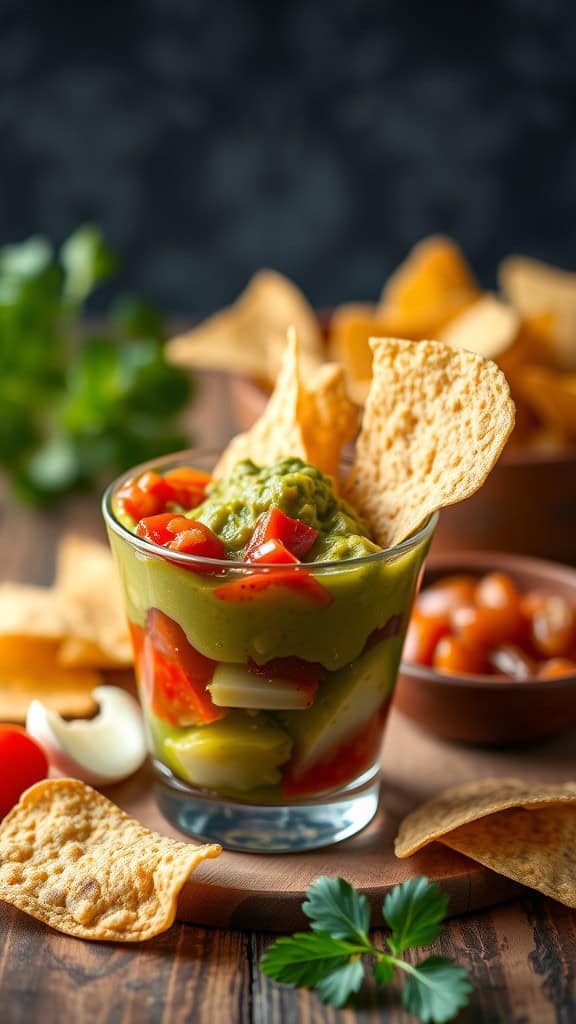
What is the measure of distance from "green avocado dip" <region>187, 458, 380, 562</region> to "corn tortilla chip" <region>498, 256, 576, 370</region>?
1684mm

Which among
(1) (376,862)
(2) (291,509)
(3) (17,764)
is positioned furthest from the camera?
(3) (17,764)

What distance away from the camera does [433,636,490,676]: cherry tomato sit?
92.2 inches

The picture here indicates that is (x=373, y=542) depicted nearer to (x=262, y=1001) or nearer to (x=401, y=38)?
(x=262, y=1001)

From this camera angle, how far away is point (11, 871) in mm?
1789

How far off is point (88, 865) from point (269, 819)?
303 millimetres

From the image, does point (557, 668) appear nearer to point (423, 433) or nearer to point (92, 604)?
point (423, 433)

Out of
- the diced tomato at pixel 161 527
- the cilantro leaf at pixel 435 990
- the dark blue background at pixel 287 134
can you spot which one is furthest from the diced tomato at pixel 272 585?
the dark blue background at pixel 287 134

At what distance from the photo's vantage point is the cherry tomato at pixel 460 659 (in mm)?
2342

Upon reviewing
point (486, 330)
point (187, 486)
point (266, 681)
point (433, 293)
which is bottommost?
point (433, 293)

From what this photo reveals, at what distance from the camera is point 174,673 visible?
1.88m

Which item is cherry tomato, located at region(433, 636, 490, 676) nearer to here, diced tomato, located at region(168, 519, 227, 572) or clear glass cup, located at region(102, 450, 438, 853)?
clear glass cup, located at region(102, 450, 438, 853)

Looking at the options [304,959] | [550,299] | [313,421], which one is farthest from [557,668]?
[550,299]

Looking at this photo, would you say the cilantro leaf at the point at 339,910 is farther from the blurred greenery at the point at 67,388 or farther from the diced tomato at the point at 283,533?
the blurred greenery at the point at 67,388

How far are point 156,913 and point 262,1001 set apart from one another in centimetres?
Result: 19
